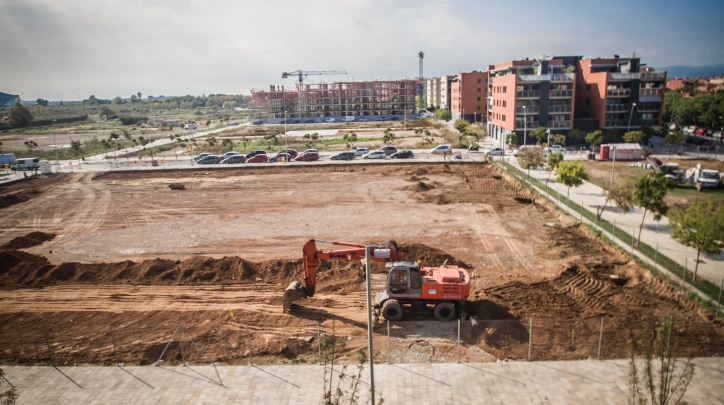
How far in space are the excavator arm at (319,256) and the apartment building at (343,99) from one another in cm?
10571

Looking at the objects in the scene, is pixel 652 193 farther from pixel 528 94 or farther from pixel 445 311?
pixel 528 94

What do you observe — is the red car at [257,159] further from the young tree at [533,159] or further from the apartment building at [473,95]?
the apartment building at [473,95]

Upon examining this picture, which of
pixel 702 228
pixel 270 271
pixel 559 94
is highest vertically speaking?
pixel 559 94

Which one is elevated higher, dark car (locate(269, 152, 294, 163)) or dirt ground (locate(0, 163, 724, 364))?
dark car (locate(269, 152, 294, 163))

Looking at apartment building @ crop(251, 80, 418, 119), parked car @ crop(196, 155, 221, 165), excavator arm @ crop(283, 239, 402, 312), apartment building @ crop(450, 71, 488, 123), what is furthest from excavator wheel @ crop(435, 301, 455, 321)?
apartment building @ crop(251, 80, 418, 119)

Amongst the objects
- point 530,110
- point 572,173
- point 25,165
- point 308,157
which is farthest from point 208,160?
point 572,173

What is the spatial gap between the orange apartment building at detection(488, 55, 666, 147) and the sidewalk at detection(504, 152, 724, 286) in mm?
21073

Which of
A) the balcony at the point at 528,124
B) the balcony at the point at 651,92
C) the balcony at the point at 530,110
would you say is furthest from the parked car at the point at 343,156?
the balcony at the point at 651,92

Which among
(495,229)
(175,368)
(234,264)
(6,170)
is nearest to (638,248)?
(495,229)

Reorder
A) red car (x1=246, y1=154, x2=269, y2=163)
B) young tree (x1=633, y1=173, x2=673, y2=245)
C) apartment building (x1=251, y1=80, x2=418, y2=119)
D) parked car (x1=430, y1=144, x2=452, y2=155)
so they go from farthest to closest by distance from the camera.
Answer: apartment building (x1=251, y1=80, x2=418, y2=119) → parked car (x1=430, y1=144, x2=452, y2=155) → red car (x1=246, y1=154, x2=269, y2=163) → young tree (x1=633, y1=173, x2=673, y2=245)

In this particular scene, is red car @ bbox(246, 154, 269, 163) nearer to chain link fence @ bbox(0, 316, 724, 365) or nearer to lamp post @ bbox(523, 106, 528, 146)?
lamp post @ bbox(523, 106, 528, 146)

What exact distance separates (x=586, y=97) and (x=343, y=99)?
7187cm

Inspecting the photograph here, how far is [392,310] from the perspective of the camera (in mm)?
16688

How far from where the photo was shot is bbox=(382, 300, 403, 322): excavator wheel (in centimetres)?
1650
